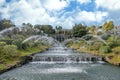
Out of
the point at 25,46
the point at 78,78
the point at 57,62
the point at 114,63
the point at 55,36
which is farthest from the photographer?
the point at 55,36

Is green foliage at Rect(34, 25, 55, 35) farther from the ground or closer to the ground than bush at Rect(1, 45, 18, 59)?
farther from the ground

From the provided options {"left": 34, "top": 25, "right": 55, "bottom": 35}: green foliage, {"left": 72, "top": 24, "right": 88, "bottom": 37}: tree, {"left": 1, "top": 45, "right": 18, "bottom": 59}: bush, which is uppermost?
{"left": 34, "top": 25, "right": 55, "bottom": 35}: green foliage

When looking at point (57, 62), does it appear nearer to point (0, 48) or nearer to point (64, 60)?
point (64, 60)

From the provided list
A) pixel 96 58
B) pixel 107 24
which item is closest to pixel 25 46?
pixel 96 58

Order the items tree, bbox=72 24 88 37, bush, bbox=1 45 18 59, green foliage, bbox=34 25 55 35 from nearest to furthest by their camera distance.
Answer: bush, bbox=1 45 18 59
tree, bbox=72 24 88 37
green foliage, bbox=34 25 55 35

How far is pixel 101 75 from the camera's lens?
3019 cm

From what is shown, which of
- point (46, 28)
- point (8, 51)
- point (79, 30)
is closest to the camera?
point (8, 51)

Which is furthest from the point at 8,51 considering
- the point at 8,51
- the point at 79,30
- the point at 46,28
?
the point at 46,28

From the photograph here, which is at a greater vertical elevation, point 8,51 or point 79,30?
point 79,30

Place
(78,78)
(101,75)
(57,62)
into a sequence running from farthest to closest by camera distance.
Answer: (57,62) < (101,75) < (78,78)

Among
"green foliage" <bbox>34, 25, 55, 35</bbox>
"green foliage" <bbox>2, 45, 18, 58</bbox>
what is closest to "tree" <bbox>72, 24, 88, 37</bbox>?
"green foliage" <bbox>34, 25, 55, 35</bbox>

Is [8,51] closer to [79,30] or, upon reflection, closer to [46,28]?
[79,30]

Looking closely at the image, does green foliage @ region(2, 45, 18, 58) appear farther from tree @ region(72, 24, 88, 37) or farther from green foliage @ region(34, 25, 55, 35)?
green foliage @ region(34, 25, 55, 35)

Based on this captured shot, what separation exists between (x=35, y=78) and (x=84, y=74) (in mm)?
6608
